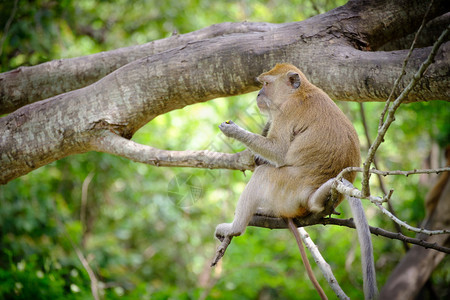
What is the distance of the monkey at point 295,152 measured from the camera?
9.86ft

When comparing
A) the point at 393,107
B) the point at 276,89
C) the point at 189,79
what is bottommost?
the point at 276,89

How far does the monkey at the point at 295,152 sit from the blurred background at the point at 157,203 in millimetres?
1906

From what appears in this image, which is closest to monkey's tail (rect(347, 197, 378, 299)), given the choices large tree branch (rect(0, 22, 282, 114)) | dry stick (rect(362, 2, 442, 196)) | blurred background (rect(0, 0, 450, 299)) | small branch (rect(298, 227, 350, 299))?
small branch (rect(298, 227, 350, 299))

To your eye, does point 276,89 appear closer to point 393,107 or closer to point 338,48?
point 338,48

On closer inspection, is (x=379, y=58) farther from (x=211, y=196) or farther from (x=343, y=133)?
(x=211, y=196)

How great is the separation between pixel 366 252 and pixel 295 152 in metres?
1.01

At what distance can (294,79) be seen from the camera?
336cm

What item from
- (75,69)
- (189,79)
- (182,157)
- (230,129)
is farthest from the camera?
(75,69)

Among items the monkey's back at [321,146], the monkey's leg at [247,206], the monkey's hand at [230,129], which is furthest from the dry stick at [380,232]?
the monkey's hand at [230,129]

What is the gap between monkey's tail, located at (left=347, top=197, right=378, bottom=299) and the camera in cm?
217

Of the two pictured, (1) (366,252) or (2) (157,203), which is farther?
(2) (157,203)

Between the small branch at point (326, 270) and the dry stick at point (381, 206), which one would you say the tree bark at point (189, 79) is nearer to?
the small branch at point (326, 270)

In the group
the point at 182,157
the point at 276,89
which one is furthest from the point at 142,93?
the point at 276,89

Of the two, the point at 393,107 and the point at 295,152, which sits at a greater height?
the point at 393,107
